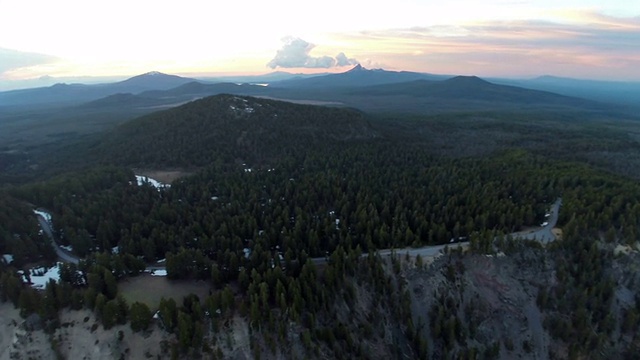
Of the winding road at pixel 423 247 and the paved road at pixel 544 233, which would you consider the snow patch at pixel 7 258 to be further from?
the paved road at pixel 544 233

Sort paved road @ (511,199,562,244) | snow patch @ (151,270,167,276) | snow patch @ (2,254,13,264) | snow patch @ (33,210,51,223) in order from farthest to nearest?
snow patch @ (33,210,51,223) < paved road @ (511,199,562,244) < snow patch @ (151,270,167,276) < snow patch @ (2,254,13,264)

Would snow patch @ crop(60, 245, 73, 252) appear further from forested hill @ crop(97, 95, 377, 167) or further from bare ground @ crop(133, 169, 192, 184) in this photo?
forested hill @ crop(97, 95, 377, 167)

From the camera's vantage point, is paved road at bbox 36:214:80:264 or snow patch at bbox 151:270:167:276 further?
paved road at bbox 36:214:80:264

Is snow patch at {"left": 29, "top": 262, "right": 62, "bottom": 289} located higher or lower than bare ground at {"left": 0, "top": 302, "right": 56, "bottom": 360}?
higher

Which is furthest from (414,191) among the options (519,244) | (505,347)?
(505,347)

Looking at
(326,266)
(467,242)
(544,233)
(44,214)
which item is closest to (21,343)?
(44,214)

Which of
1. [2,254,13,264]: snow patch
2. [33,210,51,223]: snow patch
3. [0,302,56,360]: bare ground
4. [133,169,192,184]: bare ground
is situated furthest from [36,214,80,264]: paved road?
[133,169,192,184]: bare ground

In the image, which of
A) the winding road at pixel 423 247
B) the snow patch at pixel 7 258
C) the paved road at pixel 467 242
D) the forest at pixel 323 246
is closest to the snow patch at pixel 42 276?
the forest at pixel 323 246

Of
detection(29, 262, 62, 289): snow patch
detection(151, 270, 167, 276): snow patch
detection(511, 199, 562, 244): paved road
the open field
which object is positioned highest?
detection(511, 199, 562, 244): paved road
